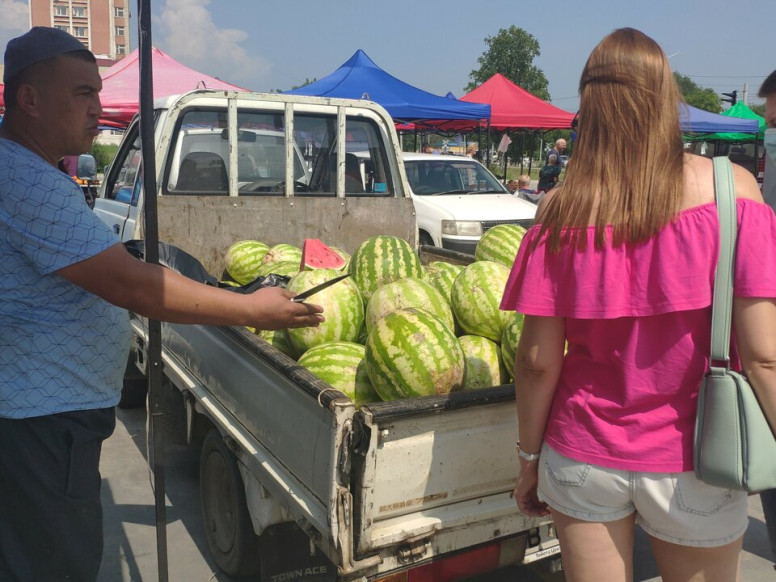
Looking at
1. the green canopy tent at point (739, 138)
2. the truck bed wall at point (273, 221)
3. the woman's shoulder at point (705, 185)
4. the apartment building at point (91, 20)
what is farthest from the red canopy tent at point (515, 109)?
the apartment building at point (91, 20)

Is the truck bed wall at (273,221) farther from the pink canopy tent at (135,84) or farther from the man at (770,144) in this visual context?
the pink canopy tent at (135,84)

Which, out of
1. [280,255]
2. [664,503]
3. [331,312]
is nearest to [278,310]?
[664,503]

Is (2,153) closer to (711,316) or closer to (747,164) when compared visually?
(711,316)

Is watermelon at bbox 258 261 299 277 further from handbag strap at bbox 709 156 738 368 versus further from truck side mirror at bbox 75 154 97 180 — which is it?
truck side mirror at bbox 75 154 97 180

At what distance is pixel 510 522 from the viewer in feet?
8.04

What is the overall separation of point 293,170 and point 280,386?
2.60 metres

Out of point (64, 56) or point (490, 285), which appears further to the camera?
point (490, 285)

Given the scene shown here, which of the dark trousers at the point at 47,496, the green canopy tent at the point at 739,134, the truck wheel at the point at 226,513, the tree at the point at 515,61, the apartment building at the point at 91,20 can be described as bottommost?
the truck wheel at the point at 226,513

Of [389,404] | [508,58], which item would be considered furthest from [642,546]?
[508,58]

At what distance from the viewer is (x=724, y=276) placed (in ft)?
5.30

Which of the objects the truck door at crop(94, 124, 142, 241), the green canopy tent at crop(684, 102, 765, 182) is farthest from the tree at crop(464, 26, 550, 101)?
the truck door at crop(94, 124, 142, 241)

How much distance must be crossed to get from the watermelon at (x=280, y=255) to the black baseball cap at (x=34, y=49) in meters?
2.29

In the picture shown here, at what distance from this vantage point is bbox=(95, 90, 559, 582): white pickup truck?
2145 millimetres

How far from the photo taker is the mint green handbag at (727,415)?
159 centimetres
